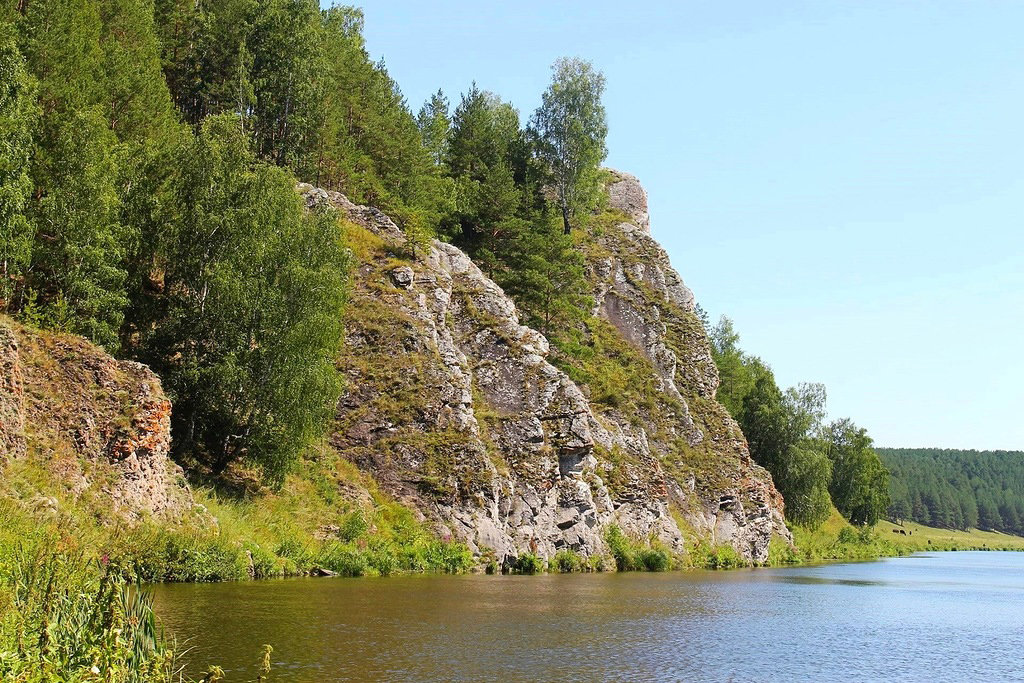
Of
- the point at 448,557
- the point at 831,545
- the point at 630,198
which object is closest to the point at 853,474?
the point at 831,545

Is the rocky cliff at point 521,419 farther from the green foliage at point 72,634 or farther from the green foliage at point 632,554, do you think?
the green foliage at point 72,634

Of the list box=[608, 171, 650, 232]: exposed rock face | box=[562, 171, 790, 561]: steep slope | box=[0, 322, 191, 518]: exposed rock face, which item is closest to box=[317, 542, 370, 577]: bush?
box=[0, 322, 191, 518]: exposed rock face

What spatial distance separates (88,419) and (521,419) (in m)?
32.0

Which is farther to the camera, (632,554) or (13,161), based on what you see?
(632,554)

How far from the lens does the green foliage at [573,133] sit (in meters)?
92.2

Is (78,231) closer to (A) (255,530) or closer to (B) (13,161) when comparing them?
(B) (13,161)

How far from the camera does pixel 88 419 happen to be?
108 feet

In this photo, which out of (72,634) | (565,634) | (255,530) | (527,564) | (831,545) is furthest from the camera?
(831,545)

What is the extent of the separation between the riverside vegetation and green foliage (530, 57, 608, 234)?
242mm

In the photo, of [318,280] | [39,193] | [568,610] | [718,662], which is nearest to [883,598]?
[568,610]

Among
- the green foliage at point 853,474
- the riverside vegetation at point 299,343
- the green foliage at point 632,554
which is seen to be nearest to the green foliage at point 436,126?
the riverside vegetation at point 299,343

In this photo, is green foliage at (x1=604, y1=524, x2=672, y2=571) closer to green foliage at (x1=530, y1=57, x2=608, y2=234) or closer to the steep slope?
the steep slope

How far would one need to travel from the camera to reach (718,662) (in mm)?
21094

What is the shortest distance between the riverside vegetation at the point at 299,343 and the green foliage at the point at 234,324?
14 centimetres
